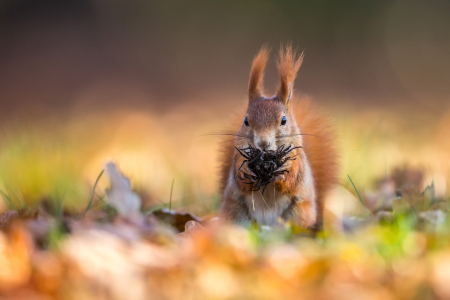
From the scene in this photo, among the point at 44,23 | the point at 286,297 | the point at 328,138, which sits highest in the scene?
the point at 44,23

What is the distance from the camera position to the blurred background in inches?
147

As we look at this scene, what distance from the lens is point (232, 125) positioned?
Result: 2086 mm

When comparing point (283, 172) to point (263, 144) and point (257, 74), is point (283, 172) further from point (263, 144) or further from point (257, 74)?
point (257, 74)

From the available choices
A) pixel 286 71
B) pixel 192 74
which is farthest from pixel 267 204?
pixel 192 74

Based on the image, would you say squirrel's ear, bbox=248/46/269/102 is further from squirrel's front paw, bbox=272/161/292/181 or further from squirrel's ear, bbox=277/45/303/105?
squirrel's front paw, bbox=272/161/292/181

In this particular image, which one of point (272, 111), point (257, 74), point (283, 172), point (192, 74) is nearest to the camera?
point (283, 172)

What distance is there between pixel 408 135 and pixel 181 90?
276 cm

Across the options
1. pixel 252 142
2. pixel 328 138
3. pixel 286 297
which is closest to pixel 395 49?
pixel 328 138

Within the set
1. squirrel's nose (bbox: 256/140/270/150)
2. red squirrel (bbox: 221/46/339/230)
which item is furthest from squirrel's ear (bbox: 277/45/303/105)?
squirrel's nose (bbox: 256/140/270/150)

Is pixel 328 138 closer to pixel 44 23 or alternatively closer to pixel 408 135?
pixel 408 135

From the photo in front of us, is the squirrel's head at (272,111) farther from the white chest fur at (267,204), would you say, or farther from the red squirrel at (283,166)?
the white chest fur at (267,204)

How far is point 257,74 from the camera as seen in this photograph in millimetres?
1963

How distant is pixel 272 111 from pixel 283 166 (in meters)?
0.24

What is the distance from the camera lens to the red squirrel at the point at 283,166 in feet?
5.52
